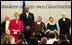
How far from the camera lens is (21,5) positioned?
912 cm

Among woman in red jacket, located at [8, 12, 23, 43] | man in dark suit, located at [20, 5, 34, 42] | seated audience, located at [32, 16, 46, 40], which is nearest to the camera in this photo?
woman in red jacket, located at [8, 12, 23, 43]

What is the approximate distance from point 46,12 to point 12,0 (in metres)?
1.75

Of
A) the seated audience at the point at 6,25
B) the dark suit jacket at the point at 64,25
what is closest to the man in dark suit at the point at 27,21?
the seated audience at the point at 6,25

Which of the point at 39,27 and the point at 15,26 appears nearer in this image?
the point at 15,26

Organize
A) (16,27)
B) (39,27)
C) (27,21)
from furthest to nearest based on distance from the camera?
(39,27) < (27,21) < (16,27)

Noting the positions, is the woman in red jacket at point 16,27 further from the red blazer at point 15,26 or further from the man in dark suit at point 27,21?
the man in dark suit at point 27,21

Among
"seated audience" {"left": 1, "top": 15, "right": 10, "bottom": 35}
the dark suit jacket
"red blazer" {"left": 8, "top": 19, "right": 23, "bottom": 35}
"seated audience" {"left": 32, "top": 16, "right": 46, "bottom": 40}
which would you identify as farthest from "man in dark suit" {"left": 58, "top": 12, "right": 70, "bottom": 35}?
"seated audience" {"left": 1, "top": 15, "right": 10, "bottom": 35}

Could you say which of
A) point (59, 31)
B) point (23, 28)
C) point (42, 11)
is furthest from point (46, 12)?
point (23, 28)

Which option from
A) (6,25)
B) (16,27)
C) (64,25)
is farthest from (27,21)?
(64,25)

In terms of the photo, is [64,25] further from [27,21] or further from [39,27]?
[27,21]

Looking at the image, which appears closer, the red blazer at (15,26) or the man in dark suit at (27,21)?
the red blazer at (15,26)

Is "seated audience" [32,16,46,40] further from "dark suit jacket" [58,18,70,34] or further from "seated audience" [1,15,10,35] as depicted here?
"seated audience" [1,15,10,35]

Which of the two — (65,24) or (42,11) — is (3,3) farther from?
(65,24)

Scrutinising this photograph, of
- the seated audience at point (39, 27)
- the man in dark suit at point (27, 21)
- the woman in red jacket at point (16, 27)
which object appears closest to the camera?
the woman in red jacket at point (16, 27)
